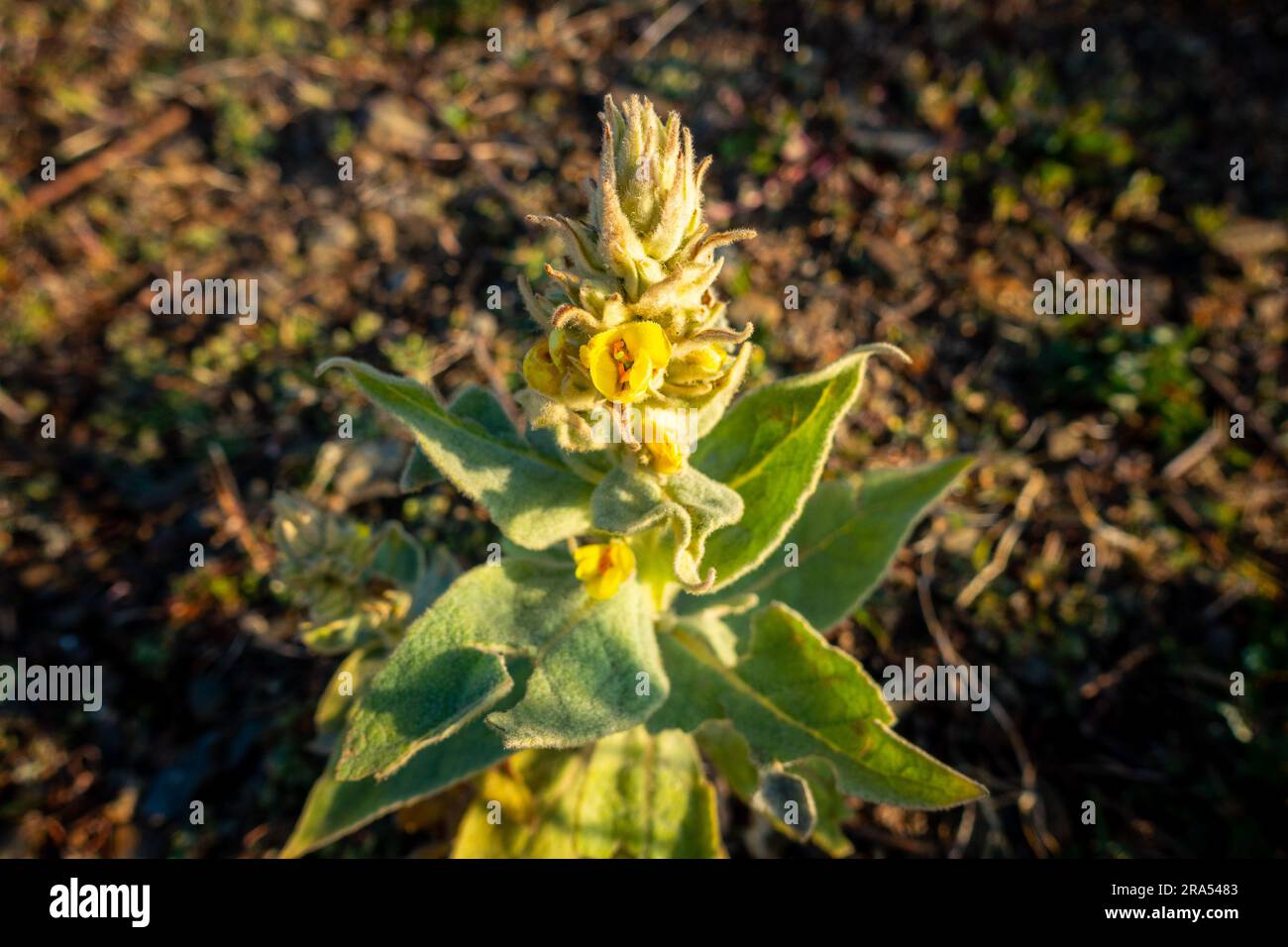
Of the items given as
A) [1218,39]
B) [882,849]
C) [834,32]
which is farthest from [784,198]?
[882,849]

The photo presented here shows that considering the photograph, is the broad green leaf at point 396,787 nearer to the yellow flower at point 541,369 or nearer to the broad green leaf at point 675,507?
the broad green leaf at point 675,507

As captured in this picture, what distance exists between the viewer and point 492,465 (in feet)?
10.0

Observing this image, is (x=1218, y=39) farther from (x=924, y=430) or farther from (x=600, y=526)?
(x=600, y=526)

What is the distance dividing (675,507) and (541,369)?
589 millimetres

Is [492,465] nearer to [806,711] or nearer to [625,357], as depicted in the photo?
[625,357]

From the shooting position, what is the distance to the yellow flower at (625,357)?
2.37m

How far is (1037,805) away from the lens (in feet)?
14.5

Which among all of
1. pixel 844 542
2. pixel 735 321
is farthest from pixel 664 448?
pixel 735 321

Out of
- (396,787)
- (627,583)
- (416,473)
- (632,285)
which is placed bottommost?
(396,787)

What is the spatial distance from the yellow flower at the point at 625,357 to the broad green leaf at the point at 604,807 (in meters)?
2.01

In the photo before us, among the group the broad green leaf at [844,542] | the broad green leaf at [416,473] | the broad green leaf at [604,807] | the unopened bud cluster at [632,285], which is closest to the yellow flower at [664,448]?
the unopened bud cluster at [632,285]

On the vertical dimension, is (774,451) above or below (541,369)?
below

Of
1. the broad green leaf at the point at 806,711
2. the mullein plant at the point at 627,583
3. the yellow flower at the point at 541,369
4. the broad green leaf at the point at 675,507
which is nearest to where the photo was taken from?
the mullein plant at the point at 627,583

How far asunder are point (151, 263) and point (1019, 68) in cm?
644
